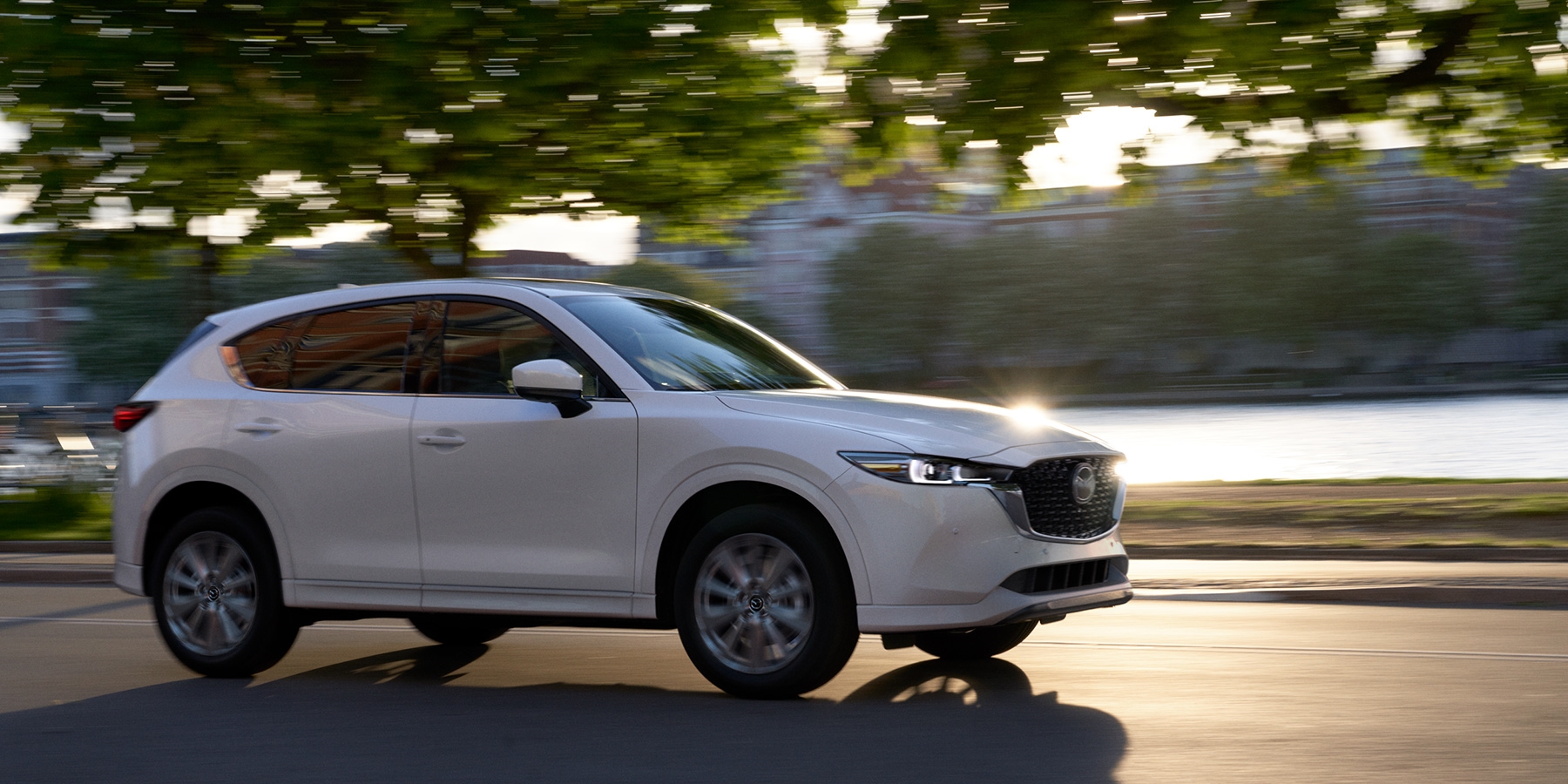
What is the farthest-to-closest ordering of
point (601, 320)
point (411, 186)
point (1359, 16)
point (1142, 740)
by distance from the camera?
1. point (411, 186)
2. point (1359, 16)
3. point (601, 320)
4. point (1142, 740)

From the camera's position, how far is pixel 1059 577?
6.71 m

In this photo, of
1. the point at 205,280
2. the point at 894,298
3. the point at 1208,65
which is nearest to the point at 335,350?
the point at 1208,65

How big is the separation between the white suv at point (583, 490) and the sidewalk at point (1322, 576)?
13.4 ft

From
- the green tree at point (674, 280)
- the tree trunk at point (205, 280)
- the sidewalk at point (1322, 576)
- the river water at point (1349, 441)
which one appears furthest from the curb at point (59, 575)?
the green tree at point (674, 280)

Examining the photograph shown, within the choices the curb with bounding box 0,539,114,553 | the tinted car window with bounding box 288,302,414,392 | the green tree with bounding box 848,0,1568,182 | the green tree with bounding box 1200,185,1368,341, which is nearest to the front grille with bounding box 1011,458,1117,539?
the tinted car window with bounding box 288,302,414,392

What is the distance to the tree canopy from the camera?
14.2 meters

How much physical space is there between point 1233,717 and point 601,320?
3.05 m

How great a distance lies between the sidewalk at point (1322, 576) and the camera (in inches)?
425

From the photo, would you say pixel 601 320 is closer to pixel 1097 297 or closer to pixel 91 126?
pixel 91 126

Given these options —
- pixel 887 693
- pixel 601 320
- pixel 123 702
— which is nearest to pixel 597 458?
pixel 601 320

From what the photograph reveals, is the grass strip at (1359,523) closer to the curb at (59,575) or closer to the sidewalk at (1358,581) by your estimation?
the sidewalk at (1358,581)

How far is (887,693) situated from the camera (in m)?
6.99

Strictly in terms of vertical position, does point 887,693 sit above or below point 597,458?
below

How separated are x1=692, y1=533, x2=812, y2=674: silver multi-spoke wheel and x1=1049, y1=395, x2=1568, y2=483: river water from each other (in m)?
6.41
